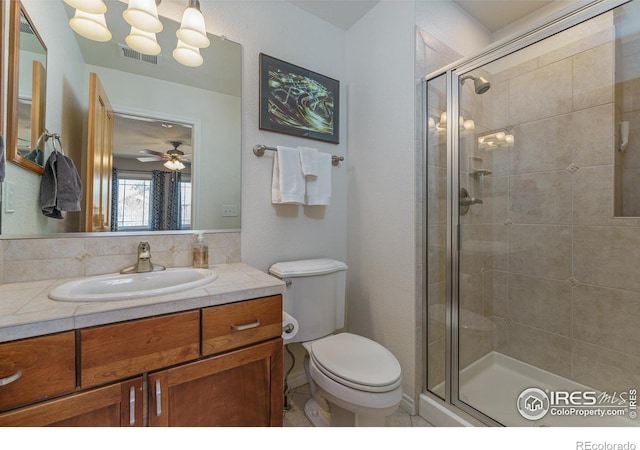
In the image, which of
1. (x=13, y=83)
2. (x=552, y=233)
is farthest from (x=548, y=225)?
(x=13, y=83)

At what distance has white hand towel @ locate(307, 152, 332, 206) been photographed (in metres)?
1.62

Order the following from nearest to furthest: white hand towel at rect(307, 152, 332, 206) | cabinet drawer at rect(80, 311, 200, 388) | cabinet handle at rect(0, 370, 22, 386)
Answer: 1. cabinet handle at rect(0, 370, 22, 386)
2. cabinet drawer at rect(80, 311, 200, 388)
3. white hand towel at rect(307, 152, 332, 206)

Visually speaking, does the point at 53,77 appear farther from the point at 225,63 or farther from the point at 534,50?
the point at 534,50

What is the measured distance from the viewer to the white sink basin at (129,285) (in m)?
0.81

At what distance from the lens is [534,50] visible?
132cm

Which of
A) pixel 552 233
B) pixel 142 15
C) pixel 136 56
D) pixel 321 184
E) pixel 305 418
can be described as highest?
pixel 142 15

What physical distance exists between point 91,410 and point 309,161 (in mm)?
1347

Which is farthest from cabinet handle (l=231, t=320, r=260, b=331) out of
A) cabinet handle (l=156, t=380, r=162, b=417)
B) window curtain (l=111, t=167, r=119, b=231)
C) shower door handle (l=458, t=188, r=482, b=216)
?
shower door handle (l=458, t=188, r=482, b=216)

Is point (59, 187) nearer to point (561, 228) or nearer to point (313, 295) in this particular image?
point (313, 295)

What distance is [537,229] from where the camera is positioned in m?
1.63

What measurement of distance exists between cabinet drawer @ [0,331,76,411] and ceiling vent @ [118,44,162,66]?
1165mm

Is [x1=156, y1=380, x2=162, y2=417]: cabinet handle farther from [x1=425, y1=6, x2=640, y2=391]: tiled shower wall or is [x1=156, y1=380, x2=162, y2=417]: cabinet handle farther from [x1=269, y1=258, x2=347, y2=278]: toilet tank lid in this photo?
[x1=425, y1=6, x2=640, y2=391]: tiled shower wall

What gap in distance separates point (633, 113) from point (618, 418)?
1.45 meters
